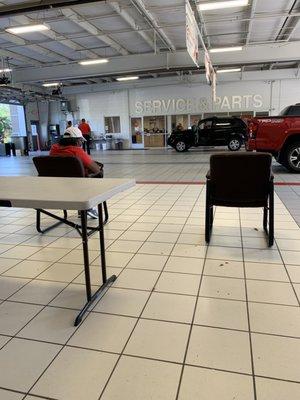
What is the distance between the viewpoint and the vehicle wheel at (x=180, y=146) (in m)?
14.9

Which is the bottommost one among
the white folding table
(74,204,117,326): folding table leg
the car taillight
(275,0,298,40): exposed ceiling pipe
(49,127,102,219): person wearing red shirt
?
(74,204,117,326): folding table leg

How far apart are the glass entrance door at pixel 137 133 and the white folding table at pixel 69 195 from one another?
1650 centimetres

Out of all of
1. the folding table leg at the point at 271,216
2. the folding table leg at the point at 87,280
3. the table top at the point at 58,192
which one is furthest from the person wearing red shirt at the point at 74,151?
the folding table leg at the point at 271,216

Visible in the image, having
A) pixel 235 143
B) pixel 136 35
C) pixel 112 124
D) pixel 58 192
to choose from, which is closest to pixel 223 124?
pixel 235 143

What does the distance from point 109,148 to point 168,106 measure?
14.0 ft

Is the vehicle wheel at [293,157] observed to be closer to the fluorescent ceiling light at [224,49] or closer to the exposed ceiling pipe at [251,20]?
the exposed ceiling pipe at [251,20]

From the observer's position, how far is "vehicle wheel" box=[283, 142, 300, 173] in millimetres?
7254

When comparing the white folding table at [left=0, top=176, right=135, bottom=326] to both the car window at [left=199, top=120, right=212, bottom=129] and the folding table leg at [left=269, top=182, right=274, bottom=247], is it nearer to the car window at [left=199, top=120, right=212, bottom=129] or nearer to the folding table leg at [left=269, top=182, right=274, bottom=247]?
the folding table leg at [left=269, top=182, right=274, bottom=247]

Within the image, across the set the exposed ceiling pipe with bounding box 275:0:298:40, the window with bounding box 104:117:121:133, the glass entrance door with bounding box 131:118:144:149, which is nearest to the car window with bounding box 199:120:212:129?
the exposed ceiling pipe with bounding box 275:0:298:40

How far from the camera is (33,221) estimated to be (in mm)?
4539

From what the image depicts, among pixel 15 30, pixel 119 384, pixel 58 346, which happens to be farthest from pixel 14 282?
pixel 15 30

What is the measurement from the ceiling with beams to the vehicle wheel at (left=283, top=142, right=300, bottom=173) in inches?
149

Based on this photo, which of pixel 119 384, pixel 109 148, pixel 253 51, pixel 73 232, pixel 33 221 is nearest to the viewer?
pixel 119 384

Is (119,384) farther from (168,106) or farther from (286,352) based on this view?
(168,106)
